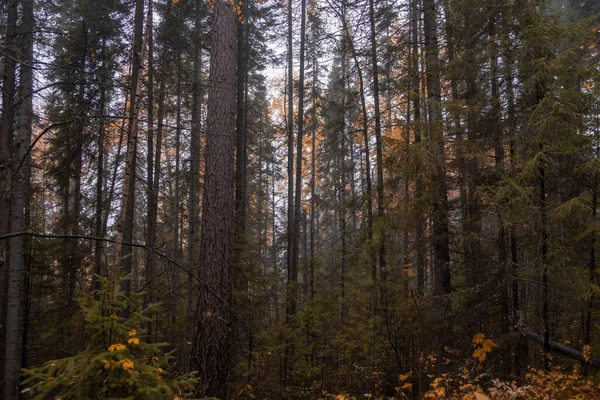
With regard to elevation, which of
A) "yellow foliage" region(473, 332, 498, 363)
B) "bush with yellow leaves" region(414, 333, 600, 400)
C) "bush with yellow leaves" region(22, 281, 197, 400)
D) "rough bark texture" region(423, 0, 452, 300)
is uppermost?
"rough bark texture" region(423, 0, 452, 300)

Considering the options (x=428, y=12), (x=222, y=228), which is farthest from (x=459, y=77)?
(x=222, y=228)

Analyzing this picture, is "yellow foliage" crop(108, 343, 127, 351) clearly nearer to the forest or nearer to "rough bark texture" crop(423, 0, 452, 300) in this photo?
the forest

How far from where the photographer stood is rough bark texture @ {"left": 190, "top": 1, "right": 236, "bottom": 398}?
512cm

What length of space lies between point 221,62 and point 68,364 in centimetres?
501

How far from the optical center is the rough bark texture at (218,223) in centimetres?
512

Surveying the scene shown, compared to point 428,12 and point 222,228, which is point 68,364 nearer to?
point 222,228

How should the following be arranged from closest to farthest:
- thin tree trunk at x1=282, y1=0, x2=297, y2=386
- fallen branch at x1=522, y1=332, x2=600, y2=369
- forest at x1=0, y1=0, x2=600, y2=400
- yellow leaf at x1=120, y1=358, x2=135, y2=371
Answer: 1. yellow leaf at x1=120, y1=358, x2=135, y2=371
2. forest at x1=0, y1=0, x2=600, y2=400
3. fallen branch at x1=522, y1=332, x2=600, y2=369
4. thin tree trunk at x1=282, y1=0, x2=297, y2=386

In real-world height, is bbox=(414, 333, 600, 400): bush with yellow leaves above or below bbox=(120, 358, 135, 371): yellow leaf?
below

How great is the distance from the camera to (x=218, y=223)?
18.3 ft

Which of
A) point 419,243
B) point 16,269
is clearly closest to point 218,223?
point 419,243

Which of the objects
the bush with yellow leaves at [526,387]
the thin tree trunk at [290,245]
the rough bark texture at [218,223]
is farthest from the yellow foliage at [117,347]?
the thin tree trunk at [290,245]

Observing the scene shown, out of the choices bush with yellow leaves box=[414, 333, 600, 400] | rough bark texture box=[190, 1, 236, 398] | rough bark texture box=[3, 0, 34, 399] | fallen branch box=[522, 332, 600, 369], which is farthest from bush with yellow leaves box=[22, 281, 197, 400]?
fallen branch box=[522, 332, 600, 369]

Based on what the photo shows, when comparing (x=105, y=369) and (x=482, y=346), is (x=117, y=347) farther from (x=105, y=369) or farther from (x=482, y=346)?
(x=482, y=346)

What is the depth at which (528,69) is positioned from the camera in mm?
5855
